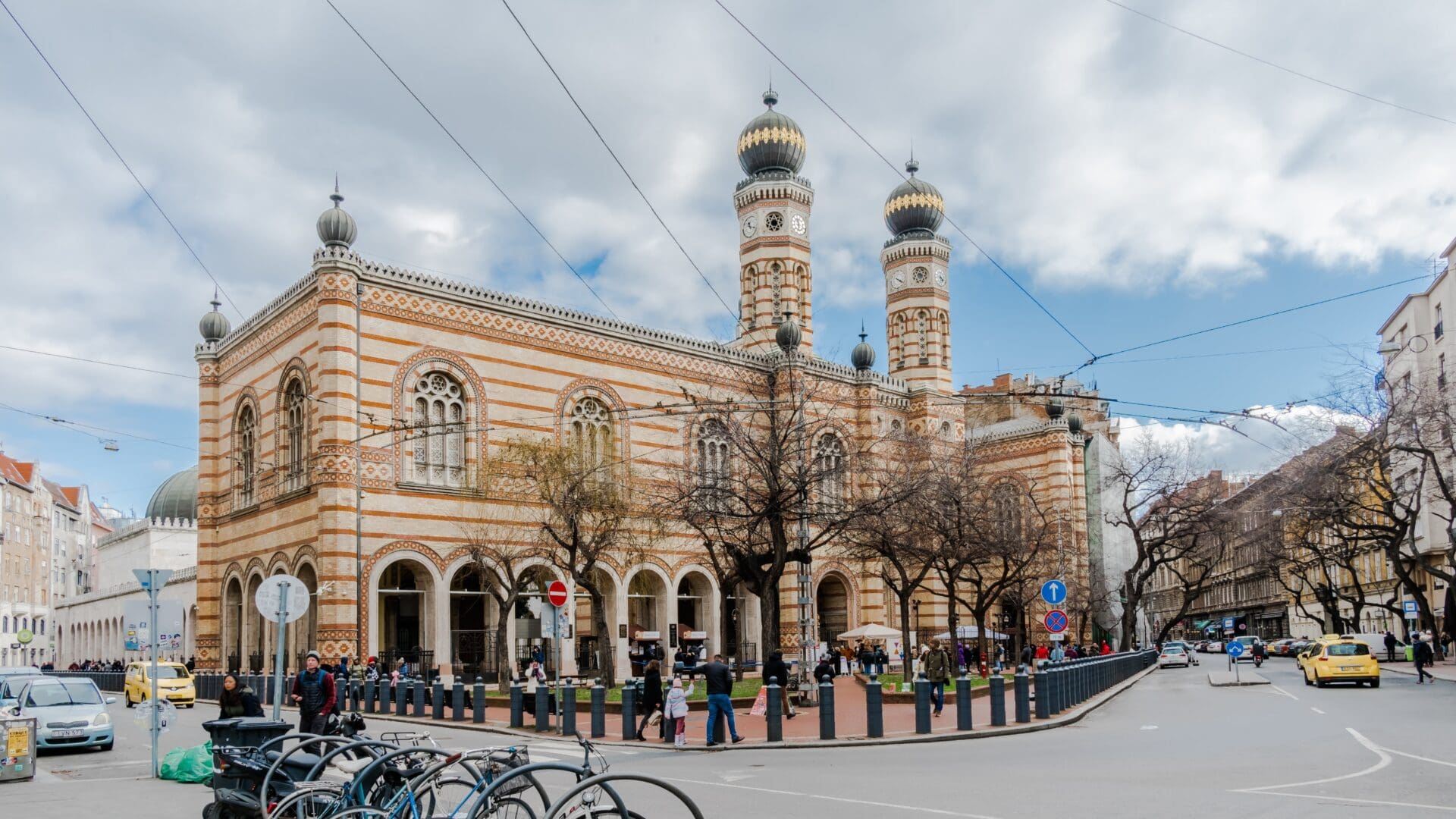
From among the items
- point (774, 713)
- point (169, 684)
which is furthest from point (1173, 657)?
point (169, 684)

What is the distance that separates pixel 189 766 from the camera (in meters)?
14.6

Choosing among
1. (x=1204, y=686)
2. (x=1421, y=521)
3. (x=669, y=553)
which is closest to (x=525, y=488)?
(x=669, y=553)


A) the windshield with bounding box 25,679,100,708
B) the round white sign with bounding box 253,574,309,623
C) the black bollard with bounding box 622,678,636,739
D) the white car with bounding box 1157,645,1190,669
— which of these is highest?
the round white sign with bounding box 253,574,309,623

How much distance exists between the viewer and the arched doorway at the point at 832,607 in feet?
156

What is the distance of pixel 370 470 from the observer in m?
32.9

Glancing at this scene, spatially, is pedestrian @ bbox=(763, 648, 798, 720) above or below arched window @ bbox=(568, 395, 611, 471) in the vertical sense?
below

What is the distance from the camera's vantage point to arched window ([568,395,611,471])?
38031 mm

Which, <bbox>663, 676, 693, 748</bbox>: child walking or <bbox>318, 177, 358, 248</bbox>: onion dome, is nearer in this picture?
<bbox>663, 676, 693, 748</bbox>: child walking

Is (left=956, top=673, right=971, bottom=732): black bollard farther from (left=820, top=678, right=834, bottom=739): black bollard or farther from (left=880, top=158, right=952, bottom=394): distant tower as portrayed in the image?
(left=880, top=158, right=952, bottom=394): distant tower

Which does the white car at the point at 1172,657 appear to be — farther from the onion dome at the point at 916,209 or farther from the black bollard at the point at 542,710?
the black bollard at the point at 542,710

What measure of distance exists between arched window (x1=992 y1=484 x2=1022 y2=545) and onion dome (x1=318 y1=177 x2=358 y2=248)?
21.2m

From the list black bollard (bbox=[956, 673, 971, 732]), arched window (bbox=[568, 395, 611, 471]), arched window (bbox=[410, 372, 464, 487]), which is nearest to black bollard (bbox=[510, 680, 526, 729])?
Answer: black bollard (bbox=[956, 673, 971, 732])

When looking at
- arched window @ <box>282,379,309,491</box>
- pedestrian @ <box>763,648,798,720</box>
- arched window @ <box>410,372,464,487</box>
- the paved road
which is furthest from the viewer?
arched window @ <box>410,372,464,487</box>

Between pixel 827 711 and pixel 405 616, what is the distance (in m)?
21.5
